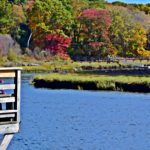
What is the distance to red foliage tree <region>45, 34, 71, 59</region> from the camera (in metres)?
131

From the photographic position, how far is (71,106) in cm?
5559

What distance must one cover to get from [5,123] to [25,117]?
27.0 meters

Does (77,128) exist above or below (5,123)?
below

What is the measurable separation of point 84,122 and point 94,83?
3088cm

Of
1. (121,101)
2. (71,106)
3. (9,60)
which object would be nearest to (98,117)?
(71,106)

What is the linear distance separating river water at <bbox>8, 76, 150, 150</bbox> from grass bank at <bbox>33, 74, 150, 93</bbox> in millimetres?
5591

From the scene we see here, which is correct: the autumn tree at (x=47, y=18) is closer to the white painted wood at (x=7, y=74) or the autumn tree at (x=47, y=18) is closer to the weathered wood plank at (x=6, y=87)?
the white painted wood at (x=7, y=74)

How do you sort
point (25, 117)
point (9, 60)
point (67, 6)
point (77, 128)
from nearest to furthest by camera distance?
point (77, 128)
point (25, 117)
point (9, 60)
point (67, 6)

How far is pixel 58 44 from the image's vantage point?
5202 inches

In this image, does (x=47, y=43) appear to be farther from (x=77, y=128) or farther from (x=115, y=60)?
(x=77, y=128)

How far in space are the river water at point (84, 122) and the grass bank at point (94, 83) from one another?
5.59 metres

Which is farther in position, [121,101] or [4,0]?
[4,0]

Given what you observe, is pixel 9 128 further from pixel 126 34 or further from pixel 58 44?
pixel 126 34

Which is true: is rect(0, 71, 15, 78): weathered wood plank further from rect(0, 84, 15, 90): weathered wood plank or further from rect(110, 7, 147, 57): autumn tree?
rect(110, 7, 147, 57): autumn tree
